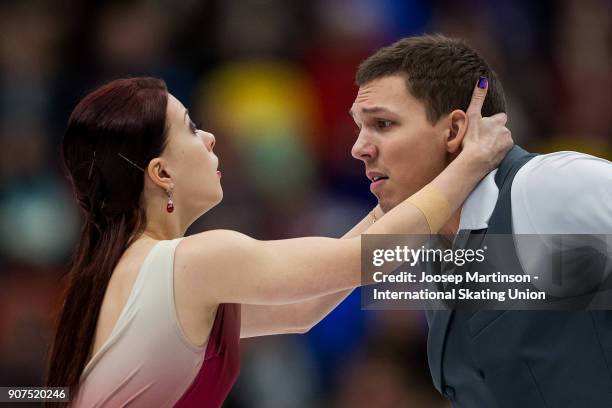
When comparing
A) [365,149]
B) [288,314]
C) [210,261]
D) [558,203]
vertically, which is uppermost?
[365,149]

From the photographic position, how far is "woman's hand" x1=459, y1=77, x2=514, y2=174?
11.5 ft

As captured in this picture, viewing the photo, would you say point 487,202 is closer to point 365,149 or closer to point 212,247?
point 365,149

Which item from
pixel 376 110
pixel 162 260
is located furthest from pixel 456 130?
pixel 162 260

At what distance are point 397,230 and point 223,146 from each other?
3590mm

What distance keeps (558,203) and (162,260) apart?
1.34m

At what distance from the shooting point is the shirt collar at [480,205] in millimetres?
3359

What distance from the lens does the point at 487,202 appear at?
338cm

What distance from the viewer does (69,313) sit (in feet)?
11.4

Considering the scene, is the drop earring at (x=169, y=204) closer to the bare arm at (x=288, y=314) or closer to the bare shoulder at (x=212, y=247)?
the bare shoulder at (x=212, y=247)

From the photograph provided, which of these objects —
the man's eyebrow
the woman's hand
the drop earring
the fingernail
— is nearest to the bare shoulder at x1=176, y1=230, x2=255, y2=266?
the drop earring

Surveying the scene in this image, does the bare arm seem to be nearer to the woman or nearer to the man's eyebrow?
the woman

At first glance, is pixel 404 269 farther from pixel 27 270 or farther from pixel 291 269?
pixel 27 270

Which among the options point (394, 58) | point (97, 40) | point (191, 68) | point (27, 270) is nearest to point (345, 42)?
point (191, 68)

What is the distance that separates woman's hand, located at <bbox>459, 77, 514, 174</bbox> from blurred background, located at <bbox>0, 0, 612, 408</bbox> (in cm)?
297
